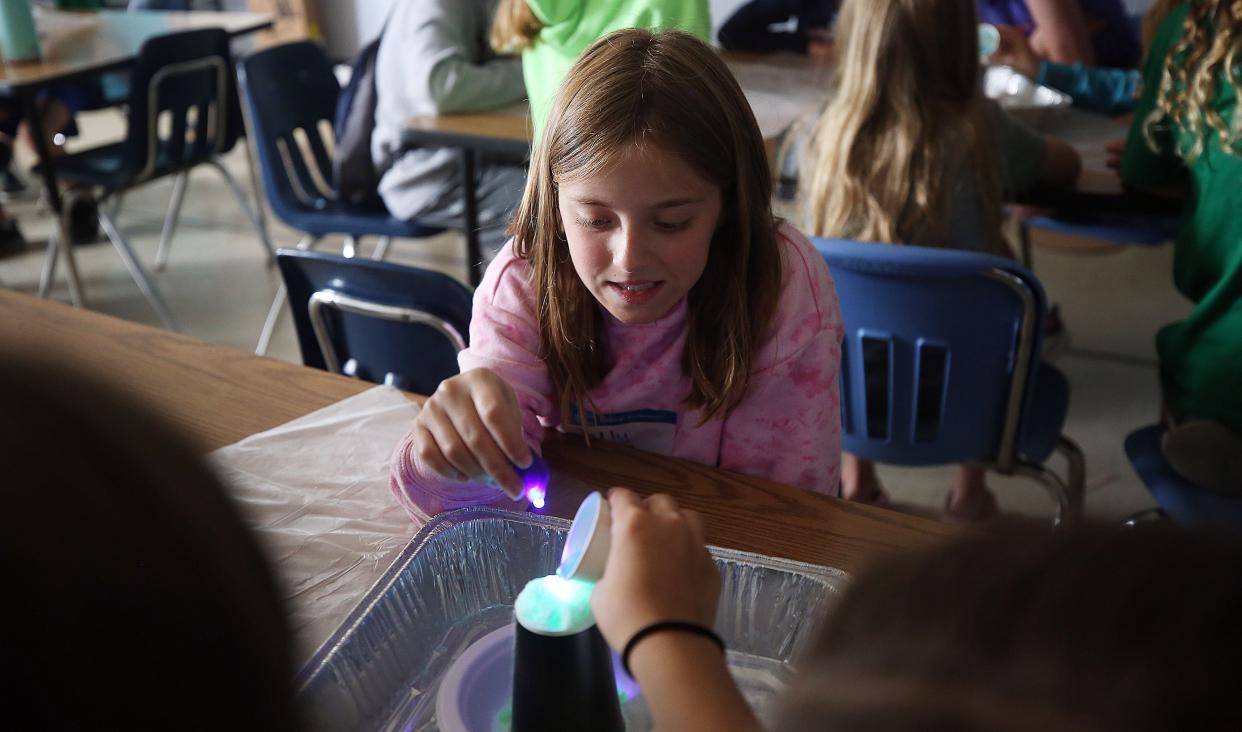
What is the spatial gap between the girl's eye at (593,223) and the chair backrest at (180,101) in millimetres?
2019

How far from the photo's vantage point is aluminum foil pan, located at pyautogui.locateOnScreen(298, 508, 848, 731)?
63 centimetres

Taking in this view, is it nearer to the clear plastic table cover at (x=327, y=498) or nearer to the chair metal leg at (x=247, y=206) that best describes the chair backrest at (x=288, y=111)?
the chair metal leg at (x=247, y=206)

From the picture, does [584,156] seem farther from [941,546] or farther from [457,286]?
[941,546]

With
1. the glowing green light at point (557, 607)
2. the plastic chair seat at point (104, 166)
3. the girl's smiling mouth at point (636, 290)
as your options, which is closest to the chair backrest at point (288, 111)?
the plastic chair seat at point (104, 166)

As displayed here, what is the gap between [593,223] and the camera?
0.88 meters

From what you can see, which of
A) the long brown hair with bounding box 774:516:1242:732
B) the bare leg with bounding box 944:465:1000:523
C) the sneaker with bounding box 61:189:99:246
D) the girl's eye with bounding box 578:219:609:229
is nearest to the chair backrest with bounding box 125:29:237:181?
the sneaker with bounding box 61:189:99:246

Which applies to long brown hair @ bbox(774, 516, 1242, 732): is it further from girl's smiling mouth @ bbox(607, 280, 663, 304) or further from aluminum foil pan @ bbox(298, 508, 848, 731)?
girl's smiling mouth @ bbox(607, 280, 663, 304)

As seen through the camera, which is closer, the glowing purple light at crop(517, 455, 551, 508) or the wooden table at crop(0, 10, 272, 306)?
the glowing purple light at crop(517, 455, 551, 508)

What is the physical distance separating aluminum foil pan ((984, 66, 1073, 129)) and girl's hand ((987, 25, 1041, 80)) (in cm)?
5

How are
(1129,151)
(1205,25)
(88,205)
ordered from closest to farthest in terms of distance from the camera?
(1205,25), (1129,151), (88,205)

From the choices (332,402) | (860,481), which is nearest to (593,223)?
(332,402)

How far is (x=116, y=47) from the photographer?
9.13 ft

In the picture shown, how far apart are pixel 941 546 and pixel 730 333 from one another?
609 mm

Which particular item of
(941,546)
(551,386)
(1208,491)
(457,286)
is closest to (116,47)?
(457,286)
